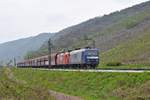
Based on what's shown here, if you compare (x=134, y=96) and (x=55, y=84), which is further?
(x=55, y=84)

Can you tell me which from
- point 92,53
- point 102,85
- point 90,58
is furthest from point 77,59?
point 102,85

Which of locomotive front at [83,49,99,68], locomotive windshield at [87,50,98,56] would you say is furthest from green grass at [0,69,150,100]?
locomotive windshield at [87,50,98,56]

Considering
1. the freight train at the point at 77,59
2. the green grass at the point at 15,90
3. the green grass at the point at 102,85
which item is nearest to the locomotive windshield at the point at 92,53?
the freight train at the point at 77,59

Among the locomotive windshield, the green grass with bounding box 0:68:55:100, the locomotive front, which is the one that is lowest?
the green grass with bounding box 0:68:55:100

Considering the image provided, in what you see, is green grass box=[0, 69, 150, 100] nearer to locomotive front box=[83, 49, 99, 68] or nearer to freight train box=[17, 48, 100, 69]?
locomotive front box=[83, 49, 99, 68]

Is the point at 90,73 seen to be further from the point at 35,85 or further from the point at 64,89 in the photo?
the point at 35,85

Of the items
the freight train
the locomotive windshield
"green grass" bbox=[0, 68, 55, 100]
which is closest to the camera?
"green grass" bbox=[0, 68, 55, 100]

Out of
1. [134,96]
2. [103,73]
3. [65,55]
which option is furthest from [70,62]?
[134,96]

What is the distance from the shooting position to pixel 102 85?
152ft

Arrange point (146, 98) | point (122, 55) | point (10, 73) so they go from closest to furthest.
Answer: point (10, 73)
point (146, 98)
point (122, 55)

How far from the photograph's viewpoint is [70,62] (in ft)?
265

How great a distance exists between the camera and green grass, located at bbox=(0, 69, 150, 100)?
35.6 m

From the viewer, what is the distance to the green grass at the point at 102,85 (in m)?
35.6

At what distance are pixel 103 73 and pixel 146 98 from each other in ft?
57.5
